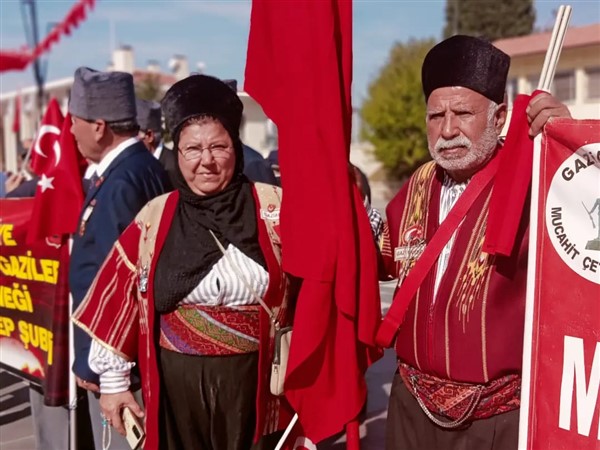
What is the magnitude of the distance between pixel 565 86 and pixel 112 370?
92.8ft

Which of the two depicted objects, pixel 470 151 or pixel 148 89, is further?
pixel 148 89

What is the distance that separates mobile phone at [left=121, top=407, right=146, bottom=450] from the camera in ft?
9.50

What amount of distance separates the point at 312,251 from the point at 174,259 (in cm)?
58

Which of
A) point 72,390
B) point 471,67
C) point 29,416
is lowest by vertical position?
point 29,416

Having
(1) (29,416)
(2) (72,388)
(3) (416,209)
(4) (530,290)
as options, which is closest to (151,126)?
(1) (29,416)

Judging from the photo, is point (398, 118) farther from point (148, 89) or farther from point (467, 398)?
point (467, 398)

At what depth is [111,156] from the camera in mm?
3584

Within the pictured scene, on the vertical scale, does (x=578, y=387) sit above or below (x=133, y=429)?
above

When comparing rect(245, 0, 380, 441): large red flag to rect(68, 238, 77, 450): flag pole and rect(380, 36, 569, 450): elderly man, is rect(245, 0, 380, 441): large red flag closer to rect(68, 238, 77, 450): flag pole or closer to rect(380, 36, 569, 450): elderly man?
rect(380, 36, 569, 450): elderly man

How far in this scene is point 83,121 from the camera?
3.65 m

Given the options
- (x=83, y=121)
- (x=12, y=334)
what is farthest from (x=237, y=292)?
(x=12, y=334)

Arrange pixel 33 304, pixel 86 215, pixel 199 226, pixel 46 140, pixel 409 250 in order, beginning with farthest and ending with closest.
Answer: pixel 46 140
pixel 33 304
pixel 86 215
pixel 199 226
pixel 409 250

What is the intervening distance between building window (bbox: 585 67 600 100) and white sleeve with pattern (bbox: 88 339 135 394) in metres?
27.4

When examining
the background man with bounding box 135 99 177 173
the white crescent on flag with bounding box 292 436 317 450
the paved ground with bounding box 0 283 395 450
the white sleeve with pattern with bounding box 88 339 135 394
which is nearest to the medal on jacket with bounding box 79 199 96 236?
the white sleeve with pattern with bounding box 88 339 135 394
